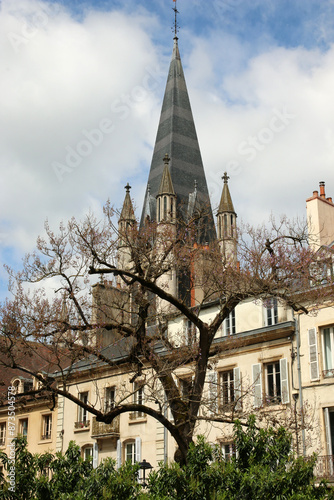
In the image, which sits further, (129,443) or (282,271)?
(129,443)

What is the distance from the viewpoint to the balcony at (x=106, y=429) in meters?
28.8

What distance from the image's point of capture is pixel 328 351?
2267 centimetres

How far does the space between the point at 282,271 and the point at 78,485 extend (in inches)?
312

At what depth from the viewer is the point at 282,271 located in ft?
54.8

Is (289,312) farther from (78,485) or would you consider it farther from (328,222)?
(78,485)

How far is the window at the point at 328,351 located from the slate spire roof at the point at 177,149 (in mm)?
38035

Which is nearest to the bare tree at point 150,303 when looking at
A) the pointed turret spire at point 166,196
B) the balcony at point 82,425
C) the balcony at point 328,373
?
the balcony at point 328,373

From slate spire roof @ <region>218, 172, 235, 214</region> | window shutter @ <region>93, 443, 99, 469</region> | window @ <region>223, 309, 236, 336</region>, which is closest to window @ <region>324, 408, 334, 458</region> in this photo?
window @ <region>223, 309, 236, 336</region>

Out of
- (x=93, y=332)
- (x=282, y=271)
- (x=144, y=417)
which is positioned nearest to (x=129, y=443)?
(x=144, y=417)

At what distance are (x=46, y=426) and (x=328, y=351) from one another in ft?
54.3

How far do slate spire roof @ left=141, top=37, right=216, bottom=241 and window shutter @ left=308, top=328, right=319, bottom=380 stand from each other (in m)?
37.9

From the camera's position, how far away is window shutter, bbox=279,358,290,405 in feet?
75.0

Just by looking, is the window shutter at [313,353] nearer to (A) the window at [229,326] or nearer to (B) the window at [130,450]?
(A) the window at [229,326]

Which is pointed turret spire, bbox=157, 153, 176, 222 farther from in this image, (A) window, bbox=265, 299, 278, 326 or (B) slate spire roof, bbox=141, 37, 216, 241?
(A) window, bbox=265, 299, 278, 326
